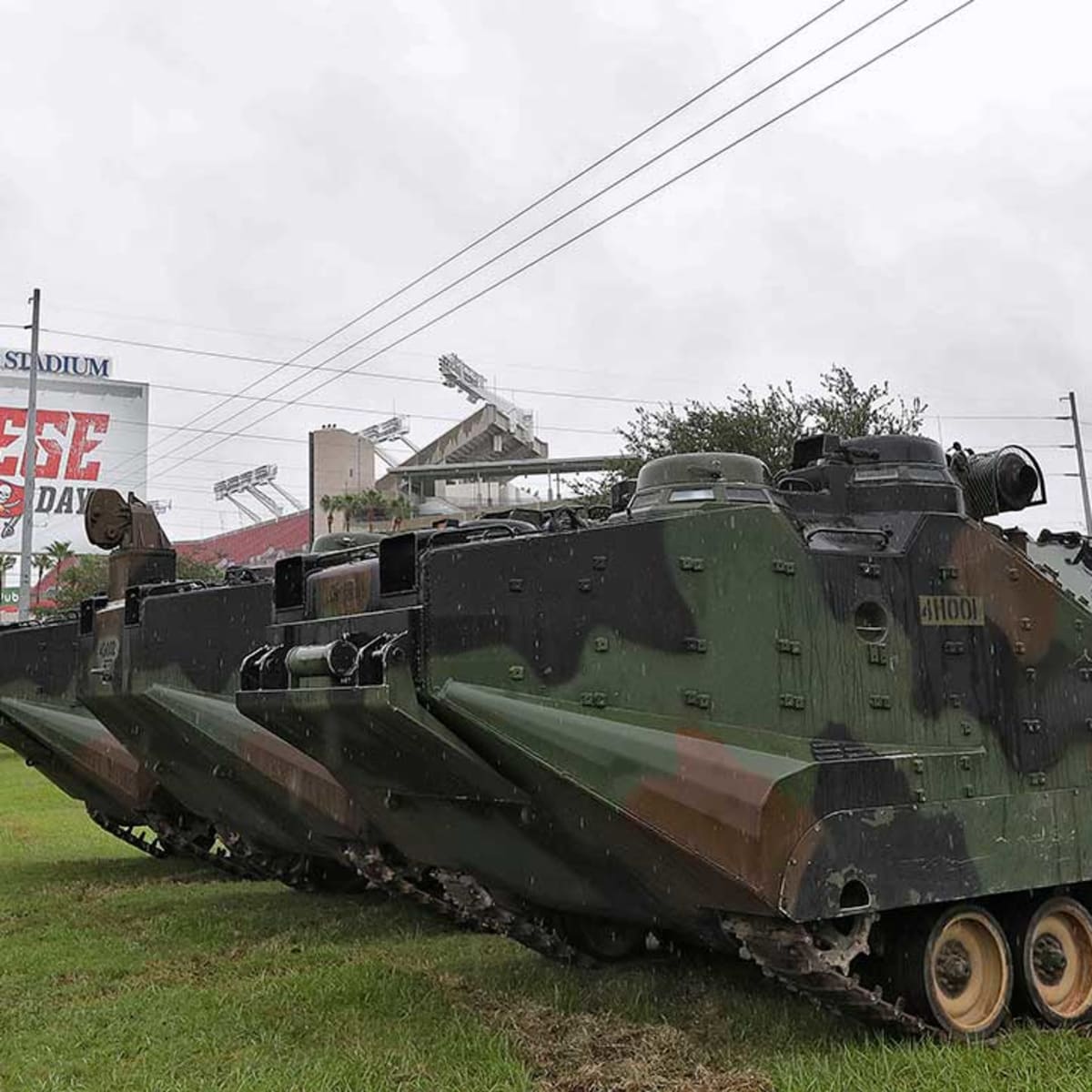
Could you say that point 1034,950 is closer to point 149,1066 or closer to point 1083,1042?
point 1083,1042

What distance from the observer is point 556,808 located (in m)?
7.00

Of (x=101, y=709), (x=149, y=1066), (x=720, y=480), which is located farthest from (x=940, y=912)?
(x=101, y=709)

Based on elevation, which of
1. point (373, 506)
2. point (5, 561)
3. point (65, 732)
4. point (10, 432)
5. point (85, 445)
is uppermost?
point (10, 432)

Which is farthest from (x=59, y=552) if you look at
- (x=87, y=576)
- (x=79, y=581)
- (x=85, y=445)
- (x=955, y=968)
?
(x=955, y=968)

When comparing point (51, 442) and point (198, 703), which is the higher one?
point (51, 442)

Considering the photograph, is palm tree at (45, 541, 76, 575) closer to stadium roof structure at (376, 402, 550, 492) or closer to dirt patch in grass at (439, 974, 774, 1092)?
stadium roof structure at (376, 402, 550, 492)

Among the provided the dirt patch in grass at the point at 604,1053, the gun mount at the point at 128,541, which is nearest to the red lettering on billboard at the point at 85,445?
the gun mount at the point at 128,541

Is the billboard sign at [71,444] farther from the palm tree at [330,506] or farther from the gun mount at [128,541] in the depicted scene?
the gun mount at [128,541]

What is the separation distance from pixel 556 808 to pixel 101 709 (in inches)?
A: 258

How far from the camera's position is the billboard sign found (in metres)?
58.0

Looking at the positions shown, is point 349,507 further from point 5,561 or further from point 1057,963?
point 1057,963

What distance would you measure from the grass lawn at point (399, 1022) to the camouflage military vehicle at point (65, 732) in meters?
2.10

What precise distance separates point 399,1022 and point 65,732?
291 inches

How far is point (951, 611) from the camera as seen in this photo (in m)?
7.78
